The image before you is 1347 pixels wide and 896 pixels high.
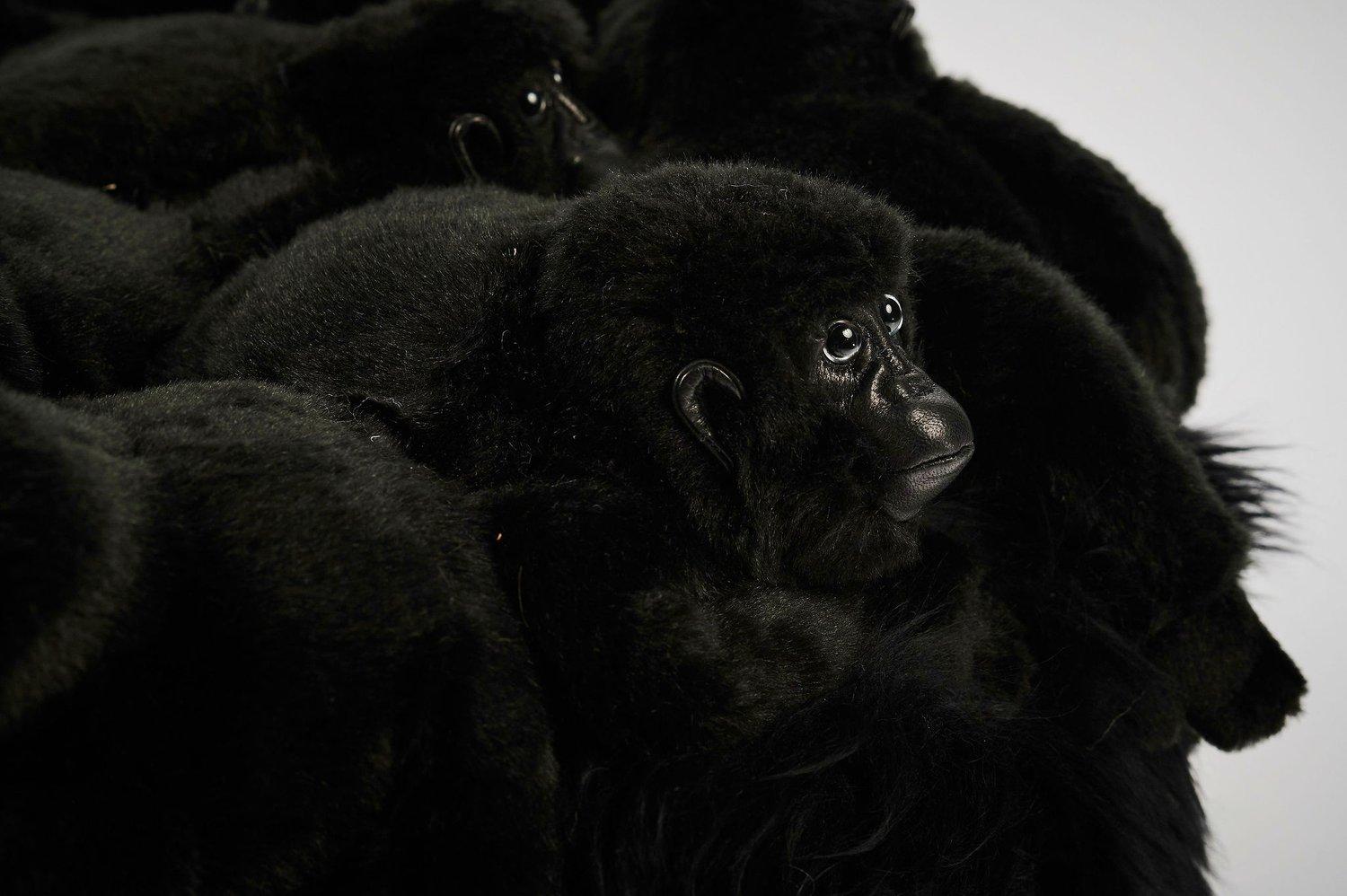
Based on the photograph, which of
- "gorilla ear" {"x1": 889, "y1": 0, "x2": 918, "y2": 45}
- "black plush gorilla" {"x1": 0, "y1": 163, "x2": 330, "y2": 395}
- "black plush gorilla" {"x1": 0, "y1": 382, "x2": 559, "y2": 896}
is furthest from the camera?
"gorilla ear" {"x1": 889, "y1": 0, "x2": 918, "y2": 45}

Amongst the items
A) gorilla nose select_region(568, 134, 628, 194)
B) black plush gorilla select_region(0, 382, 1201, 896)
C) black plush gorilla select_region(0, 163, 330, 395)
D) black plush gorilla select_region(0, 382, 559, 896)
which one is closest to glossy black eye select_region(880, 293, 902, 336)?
black plush gorilla select_region(0, 382, 1201, 896)

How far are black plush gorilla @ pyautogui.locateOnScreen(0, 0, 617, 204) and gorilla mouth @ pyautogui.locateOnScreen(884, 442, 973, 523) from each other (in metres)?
0.47

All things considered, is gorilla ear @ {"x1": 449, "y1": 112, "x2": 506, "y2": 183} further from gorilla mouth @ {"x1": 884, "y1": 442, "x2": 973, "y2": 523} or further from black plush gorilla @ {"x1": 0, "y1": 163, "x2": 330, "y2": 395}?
gorilla mouth @ {"x1": 884, "y1": 442, "x2": 973, "y2": 523}

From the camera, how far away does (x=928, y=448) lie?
2.16ft

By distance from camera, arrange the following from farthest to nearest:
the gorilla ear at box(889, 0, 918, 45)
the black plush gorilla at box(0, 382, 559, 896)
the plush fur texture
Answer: the gorilla ear at box(889, 0, 918, 45) < the plush fur texture < the black plush gorilla at box(0, 382, 559, 896)

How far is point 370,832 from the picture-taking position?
20.9 inches

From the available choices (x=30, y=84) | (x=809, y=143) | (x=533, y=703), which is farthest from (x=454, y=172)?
(x=533, y=703)

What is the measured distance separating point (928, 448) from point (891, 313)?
86 millimetres

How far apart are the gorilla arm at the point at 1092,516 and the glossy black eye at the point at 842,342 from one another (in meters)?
0.15

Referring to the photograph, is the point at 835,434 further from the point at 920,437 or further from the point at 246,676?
the point at 246,676

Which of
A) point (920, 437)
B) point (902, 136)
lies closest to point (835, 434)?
point (920, 437)

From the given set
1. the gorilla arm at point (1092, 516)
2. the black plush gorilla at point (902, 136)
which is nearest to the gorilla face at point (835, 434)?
the gorilla arm at point (1092, 516)

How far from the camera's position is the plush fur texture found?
0.61 meters

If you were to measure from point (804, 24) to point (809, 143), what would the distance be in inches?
6.3
